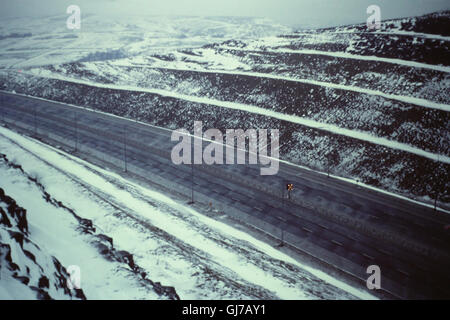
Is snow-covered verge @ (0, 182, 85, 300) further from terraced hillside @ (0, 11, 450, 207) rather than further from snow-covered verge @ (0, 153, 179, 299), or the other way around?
terraced hillside @ (0, 11, 450, 207)

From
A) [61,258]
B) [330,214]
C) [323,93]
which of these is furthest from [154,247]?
[323,93]

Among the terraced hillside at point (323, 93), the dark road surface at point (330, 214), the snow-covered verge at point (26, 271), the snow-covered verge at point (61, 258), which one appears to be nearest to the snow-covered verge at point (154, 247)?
the snow-covered verge at point (61, 258)

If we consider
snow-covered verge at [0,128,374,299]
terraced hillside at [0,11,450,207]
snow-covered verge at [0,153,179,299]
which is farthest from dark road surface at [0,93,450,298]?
snow-covered verge at [0,153,179,299]

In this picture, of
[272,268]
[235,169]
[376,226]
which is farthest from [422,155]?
[272,268]

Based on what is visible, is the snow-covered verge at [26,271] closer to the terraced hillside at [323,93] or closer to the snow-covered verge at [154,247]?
the snow-covered verge at [154,247]

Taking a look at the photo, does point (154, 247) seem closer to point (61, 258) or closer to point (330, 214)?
point (61, 258)
